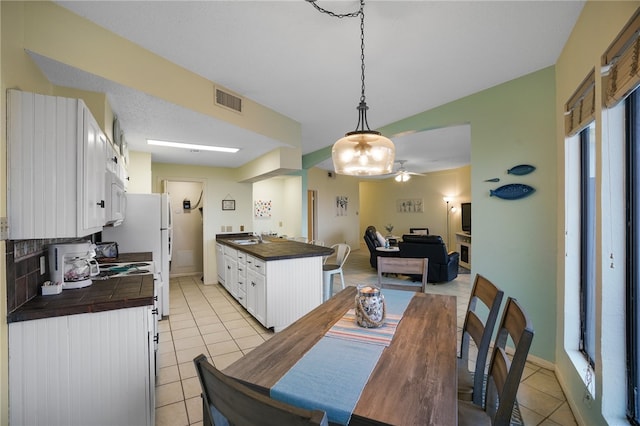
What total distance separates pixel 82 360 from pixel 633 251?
2.80 meters

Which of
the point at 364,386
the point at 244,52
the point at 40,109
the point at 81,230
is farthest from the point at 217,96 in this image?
the point at 364,386

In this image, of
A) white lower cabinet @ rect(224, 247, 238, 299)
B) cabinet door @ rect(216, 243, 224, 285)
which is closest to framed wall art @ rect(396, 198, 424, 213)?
cabinet door @ rect(216, 243, 224, 285)

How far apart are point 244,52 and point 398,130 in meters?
2.31

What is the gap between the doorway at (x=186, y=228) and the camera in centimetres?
623

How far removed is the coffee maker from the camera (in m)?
1.78

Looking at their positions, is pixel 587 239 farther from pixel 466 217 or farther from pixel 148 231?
pixel 466 217

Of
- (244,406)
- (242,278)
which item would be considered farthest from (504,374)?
(242,278)

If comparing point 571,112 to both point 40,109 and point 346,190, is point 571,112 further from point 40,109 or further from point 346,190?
point 346,190

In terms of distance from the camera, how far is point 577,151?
2209mm

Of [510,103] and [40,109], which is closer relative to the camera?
[40,109]

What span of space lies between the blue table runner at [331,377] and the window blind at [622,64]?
5.20 ft

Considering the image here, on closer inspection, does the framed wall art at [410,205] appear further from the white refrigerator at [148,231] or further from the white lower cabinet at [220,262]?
the white refrigerator at [148,231]

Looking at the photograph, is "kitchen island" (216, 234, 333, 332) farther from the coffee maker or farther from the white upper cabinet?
the white upper cabinet

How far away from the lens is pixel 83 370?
1.51 metres
